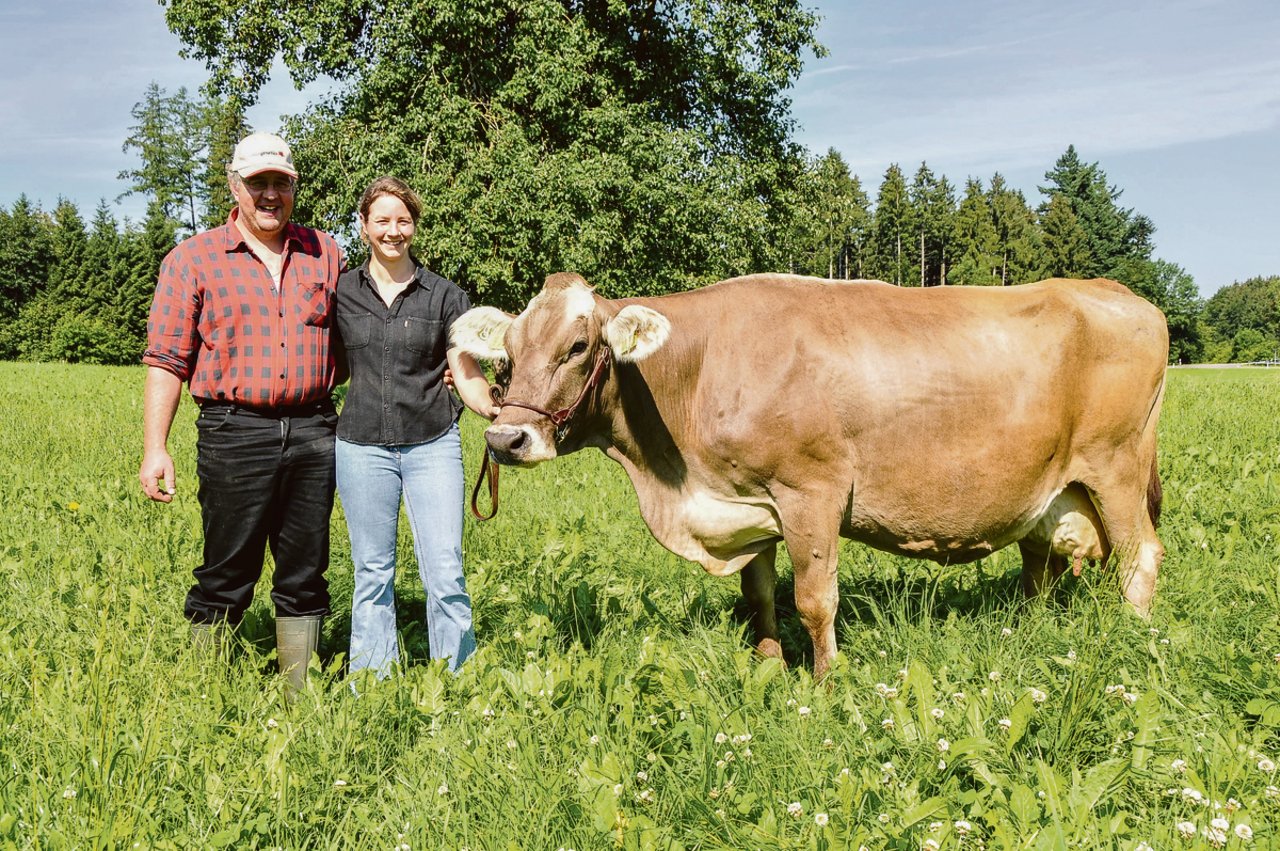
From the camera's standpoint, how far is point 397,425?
436 cm

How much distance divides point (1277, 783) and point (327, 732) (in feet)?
11.4

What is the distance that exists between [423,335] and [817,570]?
2.25 metres

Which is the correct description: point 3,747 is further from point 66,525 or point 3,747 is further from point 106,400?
point 106,400

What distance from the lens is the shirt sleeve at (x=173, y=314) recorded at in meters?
4.11

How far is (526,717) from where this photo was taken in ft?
12.3

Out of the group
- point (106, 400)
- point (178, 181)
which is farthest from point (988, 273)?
point (106, 400)

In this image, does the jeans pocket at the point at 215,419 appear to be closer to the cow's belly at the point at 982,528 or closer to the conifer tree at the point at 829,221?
the cow's belly at the point at 982,528

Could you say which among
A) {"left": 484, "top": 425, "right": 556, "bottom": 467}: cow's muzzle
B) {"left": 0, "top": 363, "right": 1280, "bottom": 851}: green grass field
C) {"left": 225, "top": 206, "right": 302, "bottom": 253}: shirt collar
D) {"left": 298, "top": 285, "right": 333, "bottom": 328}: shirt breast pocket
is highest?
{"left": 225, "top": 206, "right": 302, "bottom": 253}: shirt collar

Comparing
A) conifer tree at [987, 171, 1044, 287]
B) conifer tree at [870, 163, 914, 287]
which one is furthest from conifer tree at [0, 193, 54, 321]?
conifer tree at [987, 171, 1044, 287]

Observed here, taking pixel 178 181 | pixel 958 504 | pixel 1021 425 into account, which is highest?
pixel 178 181

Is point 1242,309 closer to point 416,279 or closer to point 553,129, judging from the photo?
point 553,129

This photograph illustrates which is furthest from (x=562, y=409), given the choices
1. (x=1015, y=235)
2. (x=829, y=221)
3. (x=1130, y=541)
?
(x=1015, y=235)

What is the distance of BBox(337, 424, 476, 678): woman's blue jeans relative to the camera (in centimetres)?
440

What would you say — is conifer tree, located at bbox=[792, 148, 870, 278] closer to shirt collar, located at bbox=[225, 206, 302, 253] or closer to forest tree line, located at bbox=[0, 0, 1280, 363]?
forest tree line, located at bbox=[0, 0, 1280, 363]
